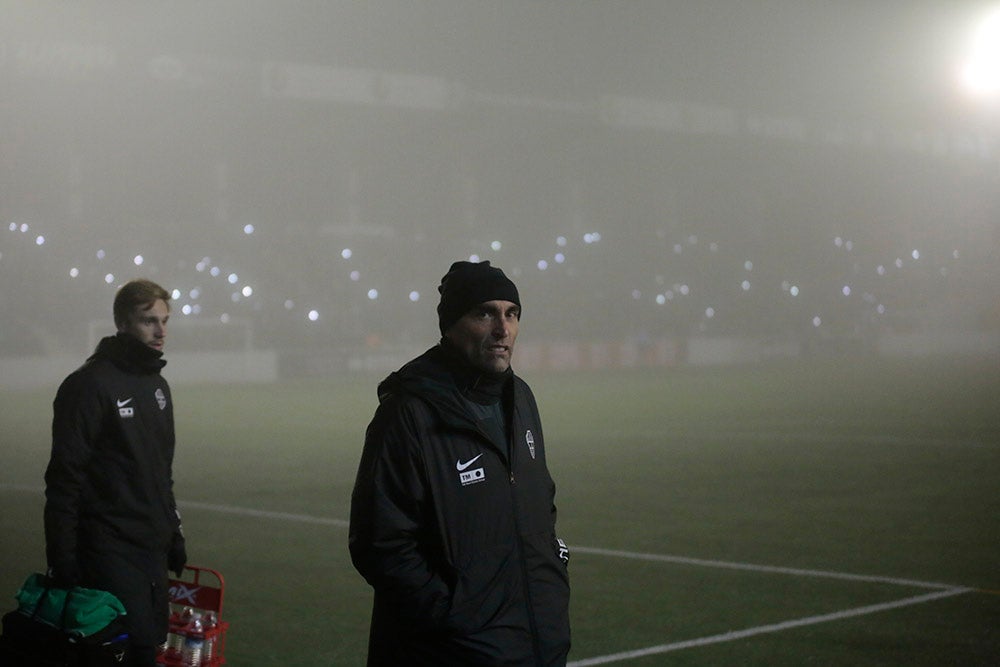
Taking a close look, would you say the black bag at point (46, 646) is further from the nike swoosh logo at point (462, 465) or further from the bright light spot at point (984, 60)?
the bright light spot at point (984, 60)

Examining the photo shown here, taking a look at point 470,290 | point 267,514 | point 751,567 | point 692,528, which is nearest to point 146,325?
point 470,290

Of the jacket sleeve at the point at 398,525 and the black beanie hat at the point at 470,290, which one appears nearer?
the jacket sleeve at the point at 398,525

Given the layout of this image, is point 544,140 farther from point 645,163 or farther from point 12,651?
point 12,651

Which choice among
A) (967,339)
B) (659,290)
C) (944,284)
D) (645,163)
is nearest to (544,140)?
(645,163)

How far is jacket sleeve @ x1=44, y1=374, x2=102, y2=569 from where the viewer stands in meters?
4.82

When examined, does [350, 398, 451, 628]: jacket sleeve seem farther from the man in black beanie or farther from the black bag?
the black bag

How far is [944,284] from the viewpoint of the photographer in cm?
8362

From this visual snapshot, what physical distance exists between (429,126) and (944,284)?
36.1 meters

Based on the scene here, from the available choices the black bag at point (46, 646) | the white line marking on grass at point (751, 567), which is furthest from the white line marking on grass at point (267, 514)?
the black bag at point (46, 646)

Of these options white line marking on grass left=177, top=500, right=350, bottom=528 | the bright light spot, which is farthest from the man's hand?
the bright light spot

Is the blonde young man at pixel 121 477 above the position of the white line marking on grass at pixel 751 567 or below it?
above

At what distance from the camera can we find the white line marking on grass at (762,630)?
7.23 meters

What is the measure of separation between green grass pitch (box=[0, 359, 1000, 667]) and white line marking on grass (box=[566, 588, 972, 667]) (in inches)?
0.8

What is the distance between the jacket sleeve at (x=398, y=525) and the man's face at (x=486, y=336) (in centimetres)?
22
